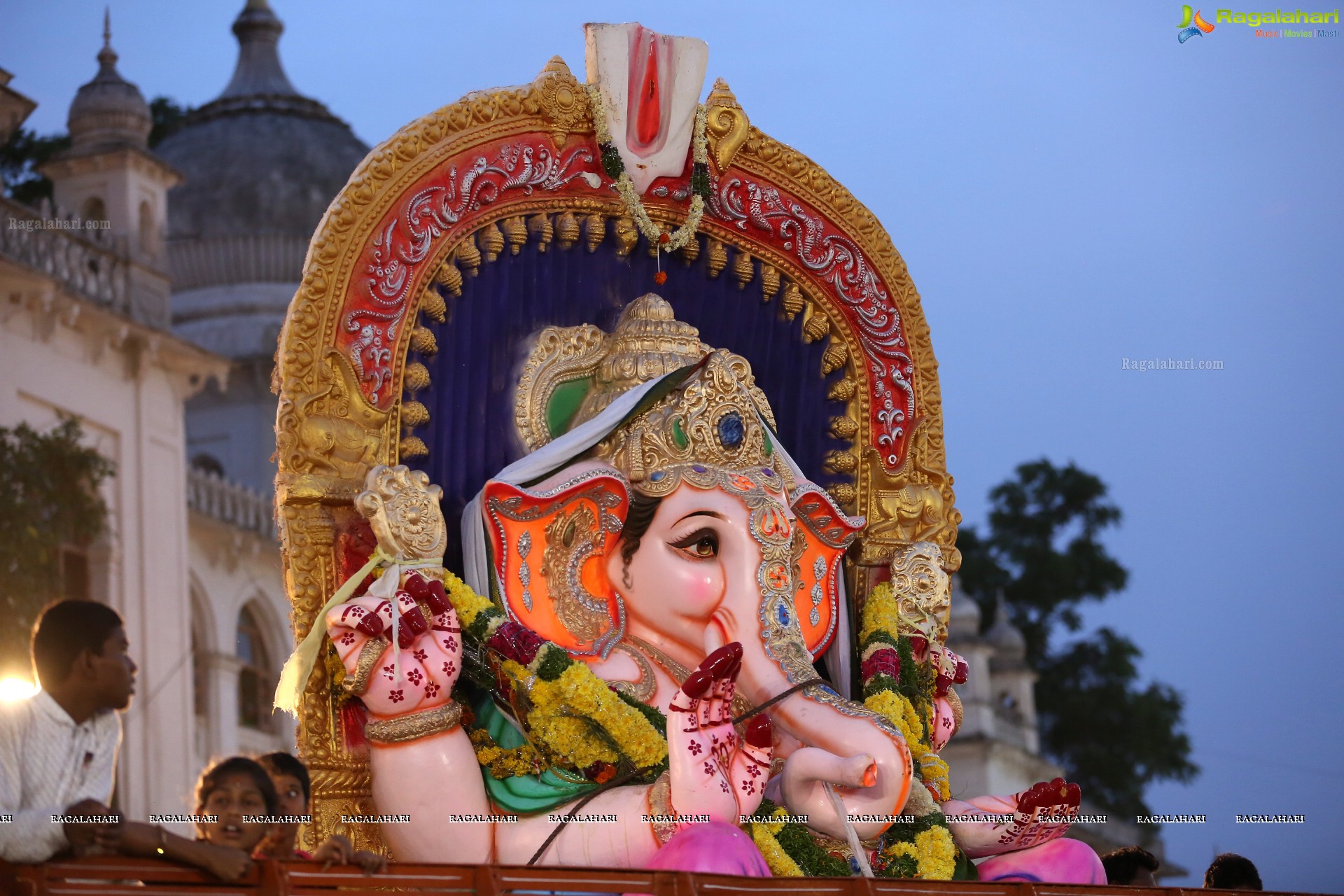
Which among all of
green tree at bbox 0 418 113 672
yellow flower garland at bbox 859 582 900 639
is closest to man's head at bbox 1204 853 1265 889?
yellow flower garland at bbox 859 582 900 639

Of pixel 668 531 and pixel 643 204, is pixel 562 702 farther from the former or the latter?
pixel 643 204

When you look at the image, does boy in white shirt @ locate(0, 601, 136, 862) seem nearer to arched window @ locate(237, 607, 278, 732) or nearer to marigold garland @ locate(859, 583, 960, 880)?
marigold garland @ locate(859, 583, 960, 880)

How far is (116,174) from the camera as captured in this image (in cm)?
2316

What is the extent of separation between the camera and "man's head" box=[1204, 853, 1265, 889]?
23.7ft

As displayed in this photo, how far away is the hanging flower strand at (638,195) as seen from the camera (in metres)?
7.09

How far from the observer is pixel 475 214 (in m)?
6.84

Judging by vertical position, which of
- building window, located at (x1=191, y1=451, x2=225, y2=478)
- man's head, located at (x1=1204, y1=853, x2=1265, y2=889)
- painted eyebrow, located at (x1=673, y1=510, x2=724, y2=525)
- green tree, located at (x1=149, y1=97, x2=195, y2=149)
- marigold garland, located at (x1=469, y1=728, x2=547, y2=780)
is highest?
green tree, located at (x1=149, y1=97, x2=195, y2=149)

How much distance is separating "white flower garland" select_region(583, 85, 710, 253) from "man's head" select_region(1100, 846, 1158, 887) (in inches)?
108

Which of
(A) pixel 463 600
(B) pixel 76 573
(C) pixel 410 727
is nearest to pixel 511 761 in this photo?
(C) pixel 410 727

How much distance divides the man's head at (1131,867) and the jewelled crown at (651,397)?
6.72ft

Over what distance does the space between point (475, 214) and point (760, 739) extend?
2082 millimetres

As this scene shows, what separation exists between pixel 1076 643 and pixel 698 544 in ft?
91.6

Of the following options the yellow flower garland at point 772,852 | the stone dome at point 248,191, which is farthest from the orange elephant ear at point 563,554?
the stone dome at point 248,191

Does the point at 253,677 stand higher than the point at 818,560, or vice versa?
the point at 253,677
